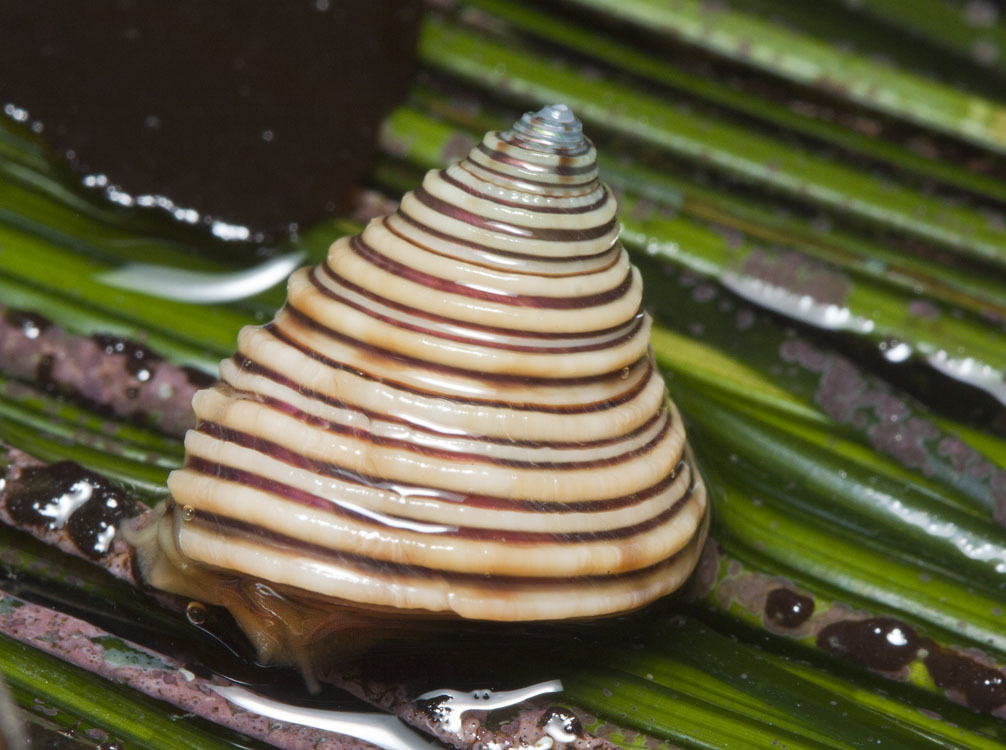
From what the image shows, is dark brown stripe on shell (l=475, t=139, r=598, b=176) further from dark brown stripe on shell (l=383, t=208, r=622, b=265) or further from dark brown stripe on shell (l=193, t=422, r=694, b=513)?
dark brown stripe on shell (l=193, t=422, r=694, b=513)

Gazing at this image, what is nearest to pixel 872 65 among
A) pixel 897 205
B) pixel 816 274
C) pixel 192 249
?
pixel 897 205

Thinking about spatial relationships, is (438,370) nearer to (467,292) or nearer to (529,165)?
(467,292)

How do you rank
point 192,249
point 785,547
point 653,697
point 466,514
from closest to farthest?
point 466,514
point 653,697
point 785,547
point 192,249

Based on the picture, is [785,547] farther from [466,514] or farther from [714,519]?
[466,514]

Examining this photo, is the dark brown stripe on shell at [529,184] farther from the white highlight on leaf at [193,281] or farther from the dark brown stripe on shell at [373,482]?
the white highlight on leaf at [193,281]

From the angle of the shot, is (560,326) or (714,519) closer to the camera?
(560,326)

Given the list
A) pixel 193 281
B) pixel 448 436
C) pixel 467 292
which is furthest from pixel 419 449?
pixel 193 281

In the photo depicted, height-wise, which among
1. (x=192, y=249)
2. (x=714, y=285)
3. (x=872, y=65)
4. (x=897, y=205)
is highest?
(x=872, y=65)
